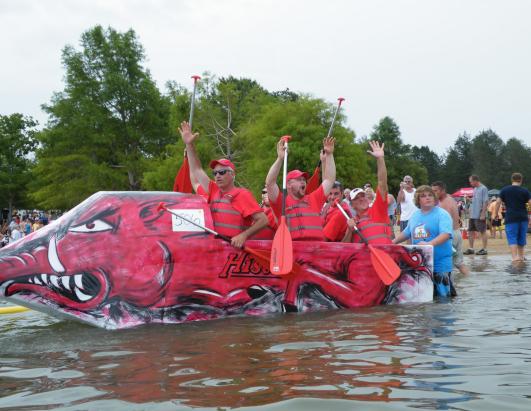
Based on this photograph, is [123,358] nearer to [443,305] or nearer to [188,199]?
[188,199]

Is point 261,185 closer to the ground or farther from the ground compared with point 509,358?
farther from the ground

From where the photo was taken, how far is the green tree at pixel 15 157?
54.0 m

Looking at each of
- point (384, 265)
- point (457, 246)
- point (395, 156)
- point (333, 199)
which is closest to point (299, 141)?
point (457, 246)

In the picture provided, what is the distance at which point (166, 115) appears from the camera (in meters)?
48.5

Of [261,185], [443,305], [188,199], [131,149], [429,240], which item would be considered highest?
Result: [131,149]

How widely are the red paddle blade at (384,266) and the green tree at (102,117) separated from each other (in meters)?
40.5

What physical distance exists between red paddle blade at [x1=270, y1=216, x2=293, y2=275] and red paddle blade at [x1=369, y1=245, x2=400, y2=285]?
1126 mm

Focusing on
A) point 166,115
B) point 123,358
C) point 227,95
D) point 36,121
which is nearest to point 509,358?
point 123,358

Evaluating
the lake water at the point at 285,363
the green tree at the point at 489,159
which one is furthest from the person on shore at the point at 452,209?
the green tree at the point at 489,159

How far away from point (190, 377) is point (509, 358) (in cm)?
210

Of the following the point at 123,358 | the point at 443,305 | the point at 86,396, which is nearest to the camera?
the point at 86,396

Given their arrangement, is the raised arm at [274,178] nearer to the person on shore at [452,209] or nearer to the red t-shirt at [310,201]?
the red t-shirt at [310,201]

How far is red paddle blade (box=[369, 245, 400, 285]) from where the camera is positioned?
675cm

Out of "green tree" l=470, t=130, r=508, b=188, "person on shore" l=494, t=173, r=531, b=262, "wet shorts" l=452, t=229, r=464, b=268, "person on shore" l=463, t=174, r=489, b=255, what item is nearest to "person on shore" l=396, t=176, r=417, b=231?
"person on shore" l=463, t=174, r=489, b=255
